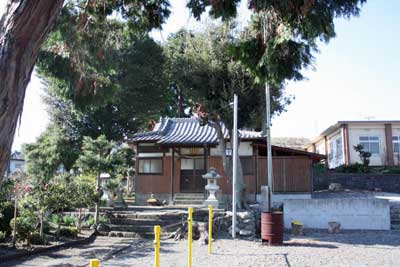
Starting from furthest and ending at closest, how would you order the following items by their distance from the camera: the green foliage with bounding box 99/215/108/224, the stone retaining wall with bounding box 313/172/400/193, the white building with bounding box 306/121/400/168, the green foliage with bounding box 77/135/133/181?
the white building with bounding box 306/121/400/168
the stone retaining wall with bounding box 313/172/400/193
the green foliage with bounding box 77/135/133/181
the green foliage with bounding box 99/215/108/224

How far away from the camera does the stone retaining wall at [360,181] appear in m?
24.3

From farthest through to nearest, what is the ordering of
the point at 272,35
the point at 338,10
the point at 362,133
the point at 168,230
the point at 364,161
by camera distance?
the point at 362,133 < the point at 364,161 < the point at 168,230 < the point at 272,35 < the point at 338,10

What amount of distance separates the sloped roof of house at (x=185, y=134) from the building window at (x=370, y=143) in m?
10.8

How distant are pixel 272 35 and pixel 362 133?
23681mm

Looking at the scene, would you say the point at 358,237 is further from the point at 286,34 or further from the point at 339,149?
the point at 339,149

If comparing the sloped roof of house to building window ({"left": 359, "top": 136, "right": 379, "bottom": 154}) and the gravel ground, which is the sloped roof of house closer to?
the gravel ground

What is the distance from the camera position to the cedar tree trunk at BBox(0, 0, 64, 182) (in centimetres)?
306

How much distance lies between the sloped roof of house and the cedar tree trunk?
1620 cm

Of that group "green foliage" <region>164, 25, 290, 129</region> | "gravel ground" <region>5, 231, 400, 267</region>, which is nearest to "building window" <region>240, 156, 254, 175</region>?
"green foliage" <region>164, 25, 290, 129</region>

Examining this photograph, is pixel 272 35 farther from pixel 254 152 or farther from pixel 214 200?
pixel 254 152

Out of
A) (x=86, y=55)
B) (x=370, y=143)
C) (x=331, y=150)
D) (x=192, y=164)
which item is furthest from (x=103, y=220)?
(x=331, y=150)

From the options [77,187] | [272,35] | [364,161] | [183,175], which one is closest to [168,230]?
[77,187]

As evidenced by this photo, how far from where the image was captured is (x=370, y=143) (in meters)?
27.6

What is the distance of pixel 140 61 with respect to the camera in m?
23.4
